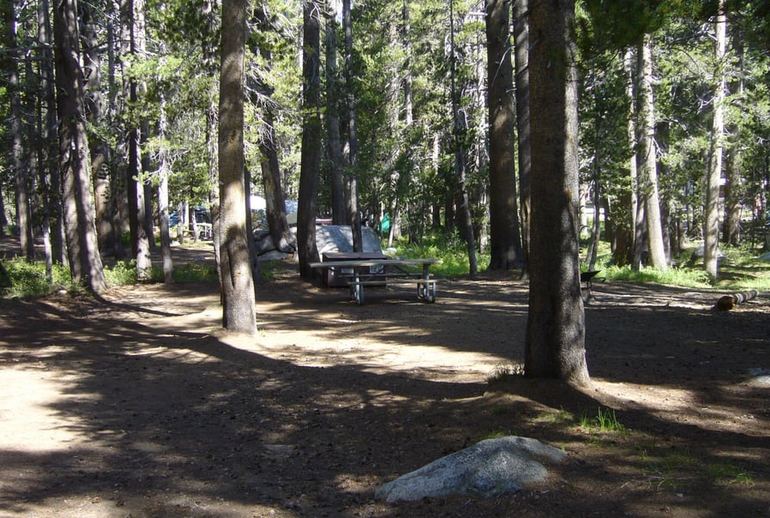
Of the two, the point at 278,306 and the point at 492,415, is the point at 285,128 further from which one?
the point at 492,415

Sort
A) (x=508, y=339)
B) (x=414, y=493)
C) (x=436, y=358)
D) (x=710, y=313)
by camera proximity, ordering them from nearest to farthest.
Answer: (x=414, y=493)
(x=436, y=358)
(x=508, y=339)
(x=710, y=313)

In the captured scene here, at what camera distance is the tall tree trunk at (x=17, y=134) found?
19297 millimetres

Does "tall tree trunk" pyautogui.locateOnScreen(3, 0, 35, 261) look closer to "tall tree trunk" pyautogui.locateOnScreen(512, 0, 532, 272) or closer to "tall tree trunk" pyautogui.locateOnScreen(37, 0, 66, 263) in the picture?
"tall tree trunk" pyautogui.locateOnScreen(37, 0, 66, 263)

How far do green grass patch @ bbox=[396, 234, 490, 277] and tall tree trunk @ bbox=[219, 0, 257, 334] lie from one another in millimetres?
11443

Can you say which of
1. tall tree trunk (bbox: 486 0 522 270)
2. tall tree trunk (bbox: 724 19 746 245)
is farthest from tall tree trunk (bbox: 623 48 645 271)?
tall tree trunk (bbox: 724 19 746 245)

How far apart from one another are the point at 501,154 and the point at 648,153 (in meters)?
4.59

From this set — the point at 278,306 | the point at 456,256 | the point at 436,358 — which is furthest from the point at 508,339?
the point at 456,256

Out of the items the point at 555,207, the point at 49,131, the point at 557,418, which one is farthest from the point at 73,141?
the point at 557,418

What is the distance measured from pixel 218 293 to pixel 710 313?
1152cm

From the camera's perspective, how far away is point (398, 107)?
123 ft

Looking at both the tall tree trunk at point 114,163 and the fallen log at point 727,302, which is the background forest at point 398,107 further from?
the fallen log at point 727,302

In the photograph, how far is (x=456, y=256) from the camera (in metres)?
27.3

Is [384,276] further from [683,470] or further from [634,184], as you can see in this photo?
[683,470]

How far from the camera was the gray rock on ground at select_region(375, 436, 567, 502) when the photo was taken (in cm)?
467
